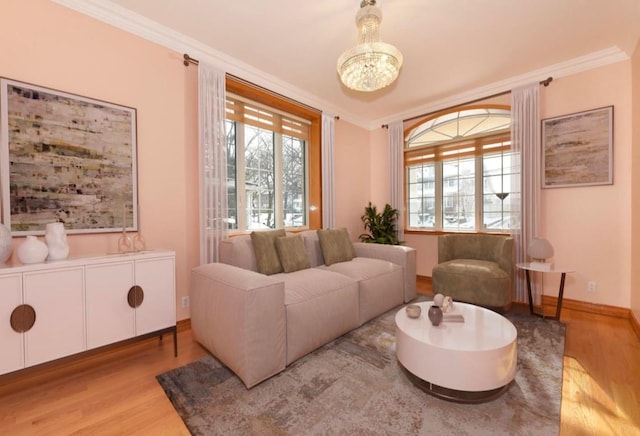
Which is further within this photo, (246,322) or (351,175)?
(351,175)

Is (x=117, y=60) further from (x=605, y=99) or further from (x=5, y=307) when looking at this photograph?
(x=605, y=99)

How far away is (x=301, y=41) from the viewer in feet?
8.68

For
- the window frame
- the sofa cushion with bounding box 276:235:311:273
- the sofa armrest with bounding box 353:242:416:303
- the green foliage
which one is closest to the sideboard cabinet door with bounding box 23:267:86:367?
the sofa cushion with bounding box 276:235:311:273

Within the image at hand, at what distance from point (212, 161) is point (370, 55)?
1743 mm

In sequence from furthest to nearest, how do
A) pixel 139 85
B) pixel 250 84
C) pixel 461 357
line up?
pixel 250 84 → pixel 139 85 → pixel 461 357

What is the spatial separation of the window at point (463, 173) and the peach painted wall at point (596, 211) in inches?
17.9

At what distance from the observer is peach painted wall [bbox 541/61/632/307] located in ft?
9.23

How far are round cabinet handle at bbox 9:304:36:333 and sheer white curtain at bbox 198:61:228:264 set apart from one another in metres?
1.23

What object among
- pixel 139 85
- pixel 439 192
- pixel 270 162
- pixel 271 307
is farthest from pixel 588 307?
pixel 139 85

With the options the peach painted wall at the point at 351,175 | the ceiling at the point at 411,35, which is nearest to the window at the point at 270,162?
the ceiling at the point at 411,35

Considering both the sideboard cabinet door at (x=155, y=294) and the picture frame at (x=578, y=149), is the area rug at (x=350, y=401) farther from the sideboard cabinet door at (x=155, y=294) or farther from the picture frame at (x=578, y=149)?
the picture frame at (x=578, y=149)

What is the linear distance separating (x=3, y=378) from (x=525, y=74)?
5257 millimetres

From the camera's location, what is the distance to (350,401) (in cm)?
160

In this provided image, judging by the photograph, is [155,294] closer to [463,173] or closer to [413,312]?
[413,312]
